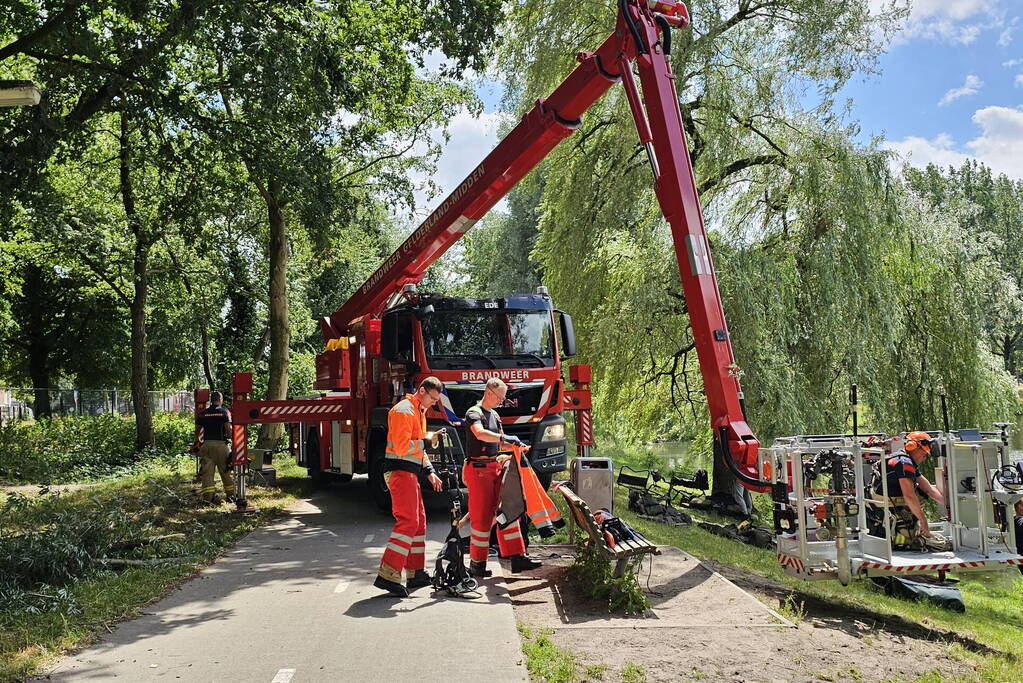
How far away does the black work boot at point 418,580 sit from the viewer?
7.65 m

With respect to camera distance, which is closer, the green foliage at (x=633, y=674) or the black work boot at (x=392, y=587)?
the green foliage at (x=633, y=674)

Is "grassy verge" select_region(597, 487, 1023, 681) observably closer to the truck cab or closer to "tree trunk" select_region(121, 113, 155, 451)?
the truck cab

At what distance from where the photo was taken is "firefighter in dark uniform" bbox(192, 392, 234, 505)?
13547 millimetres

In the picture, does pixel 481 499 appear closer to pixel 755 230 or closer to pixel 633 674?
pixel 633 674

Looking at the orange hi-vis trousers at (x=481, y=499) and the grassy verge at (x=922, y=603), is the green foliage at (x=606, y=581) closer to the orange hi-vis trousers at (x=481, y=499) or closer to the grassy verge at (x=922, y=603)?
the orange hi-vis trousers at (x=481, y=499)

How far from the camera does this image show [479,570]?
8.01m

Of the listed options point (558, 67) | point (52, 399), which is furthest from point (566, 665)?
point (52, 399)

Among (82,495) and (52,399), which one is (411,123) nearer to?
(82,495)

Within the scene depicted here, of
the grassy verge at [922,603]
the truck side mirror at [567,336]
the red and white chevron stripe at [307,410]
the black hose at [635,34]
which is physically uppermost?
the black hose at [635,34]

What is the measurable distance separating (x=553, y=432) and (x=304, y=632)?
5995 mm

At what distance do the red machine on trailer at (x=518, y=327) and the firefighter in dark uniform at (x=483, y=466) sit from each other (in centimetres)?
144

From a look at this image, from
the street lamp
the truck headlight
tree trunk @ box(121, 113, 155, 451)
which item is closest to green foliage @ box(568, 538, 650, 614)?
the truck headlight

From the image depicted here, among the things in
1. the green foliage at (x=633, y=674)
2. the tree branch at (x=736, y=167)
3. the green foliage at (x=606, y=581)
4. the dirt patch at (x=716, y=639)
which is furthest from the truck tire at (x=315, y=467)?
the green foliage at (x=633, y=674)

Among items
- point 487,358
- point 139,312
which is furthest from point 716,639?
point 139,312
